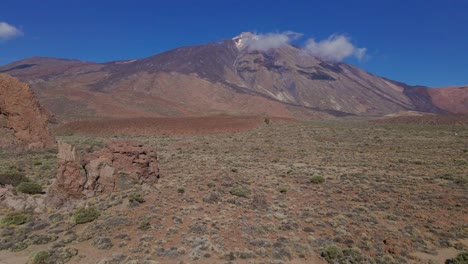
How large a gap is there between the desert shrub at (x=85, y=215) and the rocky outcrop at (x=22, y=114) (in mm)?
12621

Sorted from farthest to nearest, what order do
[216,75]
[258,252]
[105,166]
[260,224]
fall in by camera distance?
[216,75]
[105,166]
[260,224]
[258,252]

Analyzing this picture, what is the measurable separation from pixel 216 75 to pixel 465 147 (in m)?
120

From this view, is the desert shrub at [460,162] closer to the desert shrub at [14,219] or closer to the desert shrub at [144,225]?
the desert shrub at [144,225]

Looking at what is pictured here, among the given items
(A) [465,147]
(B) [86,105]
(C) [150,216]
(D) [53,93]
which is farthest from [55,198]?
(D) [53,93]

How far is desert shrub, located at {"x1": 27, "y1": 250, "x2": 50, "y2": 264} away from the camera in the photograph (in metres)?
10.4

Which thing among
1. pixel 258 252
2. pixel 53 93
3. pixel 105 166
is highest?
pixel 53 93

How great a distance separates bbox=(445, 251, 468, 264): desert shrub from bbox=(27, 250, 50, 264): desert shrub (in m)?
13.1

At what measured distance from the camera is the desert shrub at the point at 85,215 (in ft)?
43.7

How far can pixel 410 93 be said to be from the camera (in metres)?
186

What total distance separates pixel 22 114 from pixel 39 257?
15.8 meters

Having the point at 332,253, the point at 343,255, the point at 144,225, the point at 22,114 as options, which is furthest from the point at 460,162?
the point at 22,114

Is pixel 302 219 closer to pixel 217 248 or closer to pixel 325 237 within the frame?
pixel 325 237

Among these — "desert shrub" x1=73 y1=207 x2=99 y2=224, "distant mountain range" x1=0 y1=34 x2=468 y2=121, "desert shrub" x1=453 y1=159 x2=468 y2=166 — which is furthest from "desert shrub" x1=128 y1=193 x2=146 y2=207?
"distant mountain range" x1=0 y1=34 x2=468 y2=121

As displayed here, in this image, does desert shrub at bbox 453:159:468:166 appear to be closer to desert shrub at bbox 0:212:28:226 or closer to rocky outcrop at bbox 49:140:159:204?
rocky outcrop at bbox 49:140:159:204
